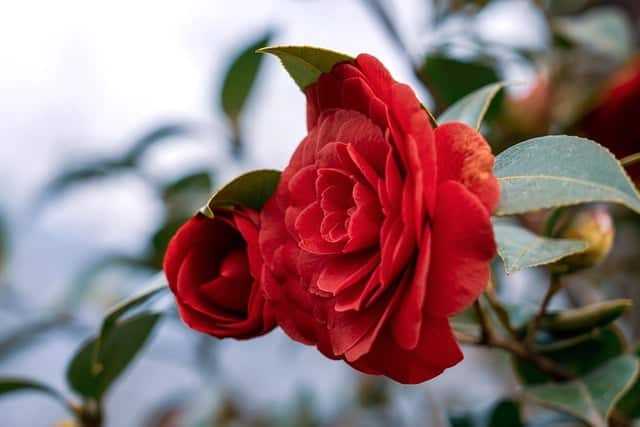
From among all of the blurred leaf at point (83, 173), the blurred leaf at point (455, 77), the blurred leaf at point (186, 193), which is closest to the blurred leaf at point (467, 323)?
the blurred leaf at point (455, 77)

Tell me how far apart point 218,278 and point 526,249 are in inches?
7.7

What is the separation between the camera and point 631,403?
0.69 meters

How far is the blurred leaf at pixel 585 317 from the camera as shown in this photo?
54 centimetres

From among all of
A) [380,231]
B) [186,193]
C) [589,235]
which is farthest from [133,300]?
[186,193]

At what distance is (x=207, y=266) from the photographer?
479mm

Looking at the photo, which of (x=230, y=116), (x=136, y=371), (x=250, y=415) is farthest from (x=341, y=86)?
(x=136, y=371)

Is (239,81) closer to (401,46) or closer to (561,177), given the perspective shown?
(401,46)

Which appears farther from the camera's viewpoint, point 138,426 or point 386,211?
point 138,426

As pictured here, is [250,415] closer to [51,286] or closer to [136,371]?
[136,371]

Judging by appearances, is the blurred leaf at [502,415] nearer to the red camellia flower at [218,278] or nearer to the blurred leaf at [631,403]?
the blurred leaf at [631,403]

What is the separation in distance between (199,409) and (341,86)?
2.93ft

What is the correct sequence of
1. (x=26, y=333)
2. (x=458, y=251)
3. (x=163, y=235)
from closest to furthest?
(x=458, y=251), (x=163, y=235), (x=26, y=333)

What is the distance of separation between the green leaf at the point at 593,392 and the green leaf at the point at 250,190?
0.27 meters

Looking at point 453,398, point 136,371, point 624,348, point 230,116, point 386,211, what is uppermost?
→ point 386,211
